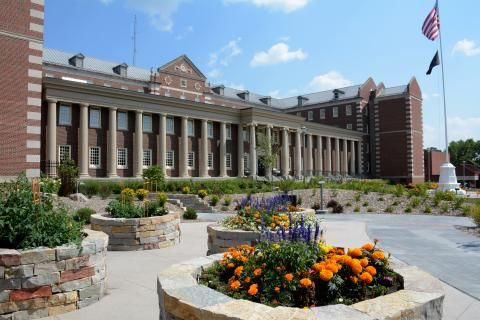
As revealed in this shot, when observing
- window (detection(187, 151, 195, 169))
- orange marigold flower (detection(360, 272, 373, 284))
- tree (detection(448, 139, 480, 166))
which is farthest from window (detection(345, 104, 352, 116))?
orange marigold flower (detection(360, 272, 373, 284))

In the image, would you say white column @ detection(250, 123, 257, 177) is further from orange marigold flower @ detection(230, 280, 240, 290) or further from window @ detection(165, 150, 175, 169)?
orange marigold flower @ detection(230, 280, 240, 290)

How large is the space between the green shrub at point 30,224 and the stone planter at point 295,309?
8.64 feet

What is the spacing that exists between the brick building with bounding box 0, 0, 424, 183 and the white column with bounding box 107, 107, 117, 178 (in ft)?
0.32

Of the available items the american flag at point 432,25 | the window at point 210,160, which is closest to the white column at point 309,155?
the window at point 210,160

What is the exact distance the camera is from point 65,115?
3494 centimetres

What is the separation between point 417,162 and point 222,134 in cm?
3958

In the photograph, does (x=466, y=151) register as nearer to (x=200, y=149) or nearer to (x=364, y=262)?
(x=200, y=149)

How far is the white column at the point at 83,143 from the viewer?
34469mm

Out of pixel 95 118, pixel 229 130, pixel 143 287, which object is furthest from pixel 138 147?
pixel 143 287

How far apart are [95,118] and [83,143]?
3.41 m

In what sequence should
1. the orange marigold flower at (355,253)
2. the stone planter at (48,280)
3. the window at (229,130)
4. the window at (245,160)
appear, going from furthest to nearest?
1. the window at (245,160)
2. the window at (229,130)
3. the stone planter at (48,280)
4. the orange marigold flower at (355,253)

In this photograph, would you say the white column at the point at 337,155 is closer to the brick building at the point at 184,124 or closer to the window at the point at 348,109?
the brick building at the point at 184,124

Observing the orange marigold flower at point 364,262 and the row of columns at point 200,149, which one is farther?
the row of columns at point 200,149

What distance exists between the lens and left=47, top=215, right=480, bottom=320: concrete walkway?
5.75 metres
